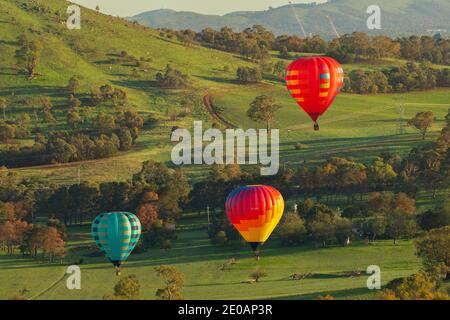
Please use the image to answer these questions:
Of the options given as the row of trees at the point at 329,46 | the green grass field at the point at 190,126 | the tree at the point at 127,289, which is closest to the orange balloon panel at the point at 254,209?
the green grass field at the point at 190,126

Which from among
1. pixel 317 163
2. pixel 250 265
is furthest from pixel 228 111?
pixel 250 265

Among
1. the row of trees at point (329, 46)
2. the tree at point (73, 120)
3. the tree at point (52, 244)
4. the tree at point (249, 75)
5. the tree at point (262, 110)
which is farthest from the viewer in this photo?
the row of trees at point (329, 46)

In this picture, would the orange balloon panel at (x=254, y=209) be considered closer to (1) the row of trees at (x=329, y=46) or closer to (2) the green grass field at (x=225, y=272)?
(2) the green grass field at (x=225, y=272)

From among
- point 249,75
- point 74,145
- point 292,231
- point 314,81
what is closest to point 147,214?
point 292,231

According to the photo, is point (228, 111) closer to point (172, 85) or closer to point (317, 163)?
point (172, 85)

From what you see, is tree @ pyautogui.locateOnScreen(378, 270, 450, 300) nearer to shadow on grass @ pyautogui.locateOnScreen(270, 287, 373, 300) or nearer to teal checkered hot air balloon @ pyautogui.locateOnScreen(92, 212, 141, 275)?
shadow on grass @ pyautogui.locateOnScreen(270, 287, 373, 300)

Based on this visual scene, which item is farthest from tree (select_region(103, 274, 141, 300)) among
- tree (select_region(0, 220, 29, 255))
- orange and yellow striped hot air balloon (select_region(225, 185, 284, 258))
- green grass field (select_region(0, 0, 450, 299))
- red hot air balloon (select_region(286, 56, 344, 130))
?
tree (select_region(0, 220, 29, 255))
